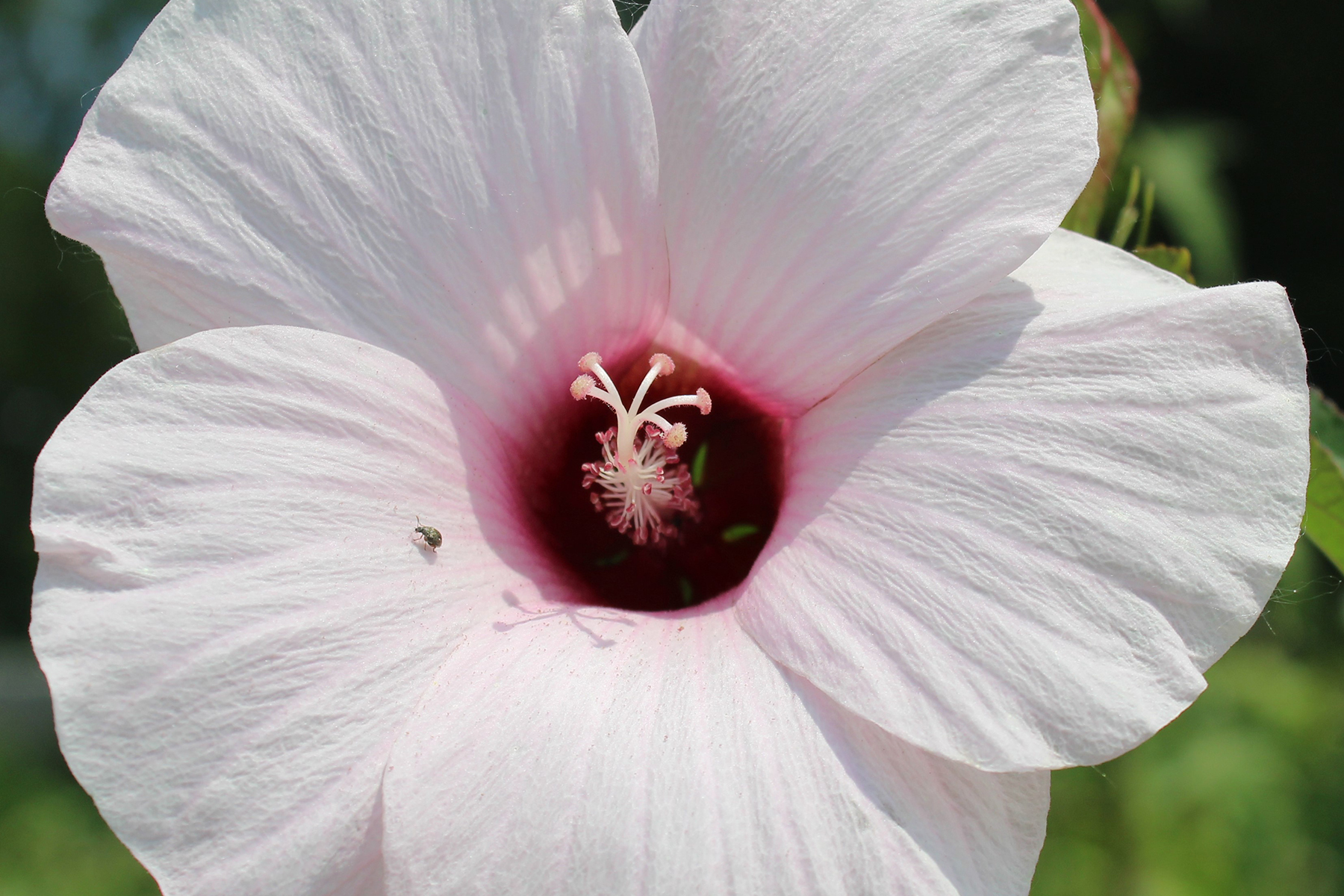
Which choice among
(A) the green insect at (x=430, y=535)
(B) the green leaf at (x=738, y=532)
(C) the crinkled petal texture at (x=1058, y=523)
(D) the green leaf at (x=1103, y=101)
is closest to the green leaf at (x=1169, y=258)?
(D) the green leaf at (x=1103, y=101)

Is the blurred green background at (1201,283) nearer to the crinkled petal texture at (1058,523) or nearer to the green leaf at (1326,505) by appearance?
the green leaf at (1326,505)

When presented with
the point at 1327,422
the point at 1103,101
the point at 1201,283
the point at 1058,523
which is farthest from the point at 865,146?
the point at 1201,283

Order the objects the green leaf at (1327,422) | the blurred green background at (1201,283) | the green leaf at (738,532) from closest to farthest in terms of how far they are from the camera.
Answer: the green leaf at (1327,422) → the green leaf at (738,532) → the blurred green background at (1201,283)

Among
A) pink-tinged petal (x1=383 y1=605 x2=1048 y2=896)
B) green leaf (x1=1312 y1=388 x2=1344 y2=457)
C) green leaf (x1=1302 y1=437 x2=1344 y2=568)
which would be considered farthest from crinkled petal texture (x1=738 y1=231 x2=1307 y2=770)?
green leaf (x1=1312 y1=388 x2=1344 y2=457)

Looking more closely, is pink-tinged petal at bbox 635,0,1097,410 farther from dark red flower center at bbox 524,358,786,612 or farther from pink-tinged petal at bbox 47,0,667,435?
dark red flower center at bbox 524,358,786,612

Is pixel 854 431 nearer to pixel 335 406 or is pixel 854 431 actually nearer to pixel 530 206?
pixel 530 206

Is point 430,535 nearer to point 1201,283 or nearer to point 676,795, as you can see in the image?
point 676,795
